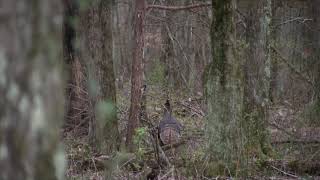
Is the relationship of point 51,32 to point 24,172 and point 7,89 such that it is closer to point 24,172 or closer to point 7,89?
point 7,89

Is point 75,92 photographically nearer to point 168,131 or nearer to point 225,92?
point 168,131

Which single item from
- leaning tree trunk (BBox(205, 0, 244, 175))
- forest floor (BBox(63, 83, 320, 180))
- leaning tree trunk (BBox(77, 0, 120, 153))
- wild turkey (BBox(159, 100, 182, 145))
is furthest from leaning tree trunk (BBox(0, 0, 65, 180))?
leaning tree trunk (BBox(77, 0, 120, 153))

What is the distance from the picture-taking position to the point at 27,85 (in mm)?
1851

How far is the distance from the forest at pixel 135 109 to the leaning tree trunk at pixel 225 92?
0.01m

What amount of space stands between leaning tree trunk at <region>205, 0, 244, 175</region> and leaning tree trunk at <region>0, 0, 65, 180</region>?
568cm

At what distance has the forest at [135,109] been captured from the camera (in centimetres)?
186

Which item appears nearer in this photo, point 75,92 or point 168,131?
point 168,131

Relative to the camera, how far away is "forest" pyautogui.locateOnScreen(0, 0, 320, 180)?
6.10ft

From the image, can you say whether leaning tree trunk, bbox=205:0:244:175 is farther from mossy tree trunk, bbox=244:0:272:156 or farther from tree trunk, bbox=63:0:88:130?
tree trunk, bbox=63:0:88:130

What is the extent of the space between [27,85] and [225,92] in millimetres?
5798

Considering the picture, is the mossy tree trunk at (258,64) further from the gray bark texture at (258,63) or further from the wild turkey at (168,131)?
the wild turkey at (168,131)

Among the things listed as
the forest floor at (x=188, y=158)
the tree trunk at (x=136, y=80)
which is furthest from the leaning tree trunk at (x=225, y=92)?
the tree trunk at (x=136, y=80)

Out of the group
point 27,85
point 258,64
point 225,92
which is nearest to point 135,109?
point 258,64

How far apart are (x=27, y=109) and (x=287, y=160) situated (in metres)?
7.04
